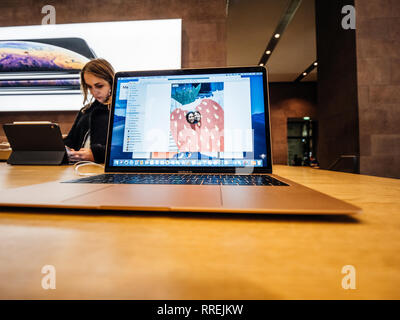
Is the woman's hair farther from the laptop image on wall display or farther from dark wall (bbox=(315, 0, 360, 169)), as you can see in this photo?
dark wall (bbox=(315, 0, 360, 169))

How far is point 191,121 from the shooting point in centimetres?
54

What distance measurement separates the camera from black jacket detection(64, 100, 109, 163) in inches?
50.5

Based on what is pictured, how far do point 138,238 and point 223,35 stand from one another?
193 centimetres

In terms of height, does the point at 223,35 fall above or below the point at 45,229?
above

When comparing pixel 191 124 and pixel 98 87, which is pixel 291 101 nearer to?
pixel 98 87

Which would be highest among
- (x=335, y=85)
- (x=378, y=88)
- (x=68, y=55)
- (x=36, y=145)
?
(x=68, y=55)

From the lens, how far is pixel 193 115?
0.54 metres

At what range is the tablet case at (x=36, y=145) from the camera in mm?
820

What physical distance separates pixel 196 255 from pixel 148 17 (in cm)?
215

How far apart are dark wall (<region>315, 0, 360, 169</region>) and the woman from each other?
181cm

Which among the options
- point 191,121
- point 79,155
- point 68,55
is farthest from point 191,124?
point 68,55

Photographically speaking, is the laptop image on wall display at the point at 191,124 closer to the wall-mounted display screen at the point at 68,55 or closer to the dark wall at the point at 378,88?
the wall-mounted display screen at the point at 68,55
